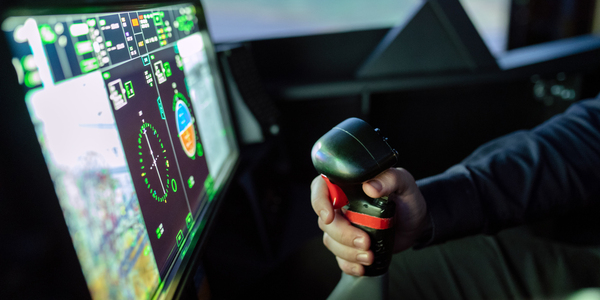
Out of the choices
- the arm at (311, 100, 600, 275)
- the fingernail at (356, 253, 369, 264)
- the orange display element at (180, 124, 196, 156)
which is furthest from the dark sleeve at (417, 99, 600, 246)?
the orange display element at (180, 124, 196, 156)

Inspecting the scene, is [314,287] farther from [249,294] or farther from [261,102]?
[261,102]

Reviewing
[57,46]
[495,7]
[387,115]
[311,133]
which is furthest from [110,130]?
[495,7]

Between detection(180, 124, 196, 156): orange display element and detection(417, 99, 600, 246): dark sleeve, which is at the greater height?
detection(180, 124, 196, 156): orange display element

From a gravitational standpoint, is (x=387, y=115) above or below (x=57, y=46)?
below

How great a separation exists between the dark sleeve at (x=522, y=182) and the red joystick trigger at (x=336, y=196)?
223 mm

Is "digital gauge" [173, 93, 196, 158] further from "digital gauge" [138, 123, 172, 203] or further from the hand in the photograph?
the hand

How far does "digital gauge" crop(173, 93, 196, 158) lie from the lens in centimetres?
53

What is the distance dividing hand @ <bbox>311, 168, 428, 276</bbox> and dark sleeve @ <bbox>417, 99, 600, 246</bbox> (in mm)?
47

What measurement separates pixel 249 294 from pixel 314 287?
0.14 meters

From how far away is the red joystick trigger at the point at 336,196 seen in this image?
48cm

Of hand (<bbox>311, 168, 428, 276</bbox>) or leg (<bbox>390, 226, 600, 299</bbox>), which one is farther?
leg (<bbox>390, 226, 600, 299</bbox>)

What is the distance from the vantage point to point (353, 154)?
16.5 inches

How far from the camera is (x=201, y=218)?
57cm

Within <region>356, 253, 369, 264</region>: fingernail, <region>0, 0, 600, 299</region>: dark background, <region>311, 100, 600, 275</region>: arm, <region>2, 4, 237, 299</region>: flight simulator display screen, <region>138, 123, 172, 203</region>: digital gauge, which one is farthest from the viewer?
<region>0, 0, 600, 299</region>: dark background
